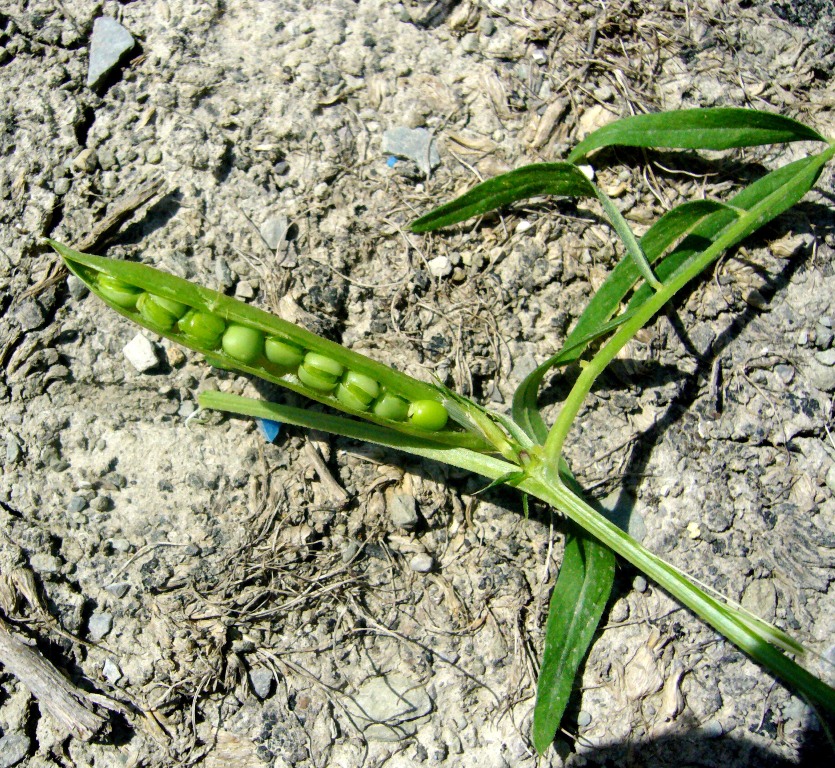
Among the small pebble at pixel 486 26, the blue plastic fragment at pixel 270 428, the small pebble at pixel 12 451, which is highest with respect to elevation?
the small pebble at pixel 486 26

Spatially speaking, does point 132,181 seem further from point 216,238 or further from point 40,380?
point 40,380

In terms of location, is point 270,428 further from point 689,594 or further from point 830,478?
point 830,478

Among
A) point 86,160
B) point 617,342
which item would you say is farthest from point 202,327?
point 617,342

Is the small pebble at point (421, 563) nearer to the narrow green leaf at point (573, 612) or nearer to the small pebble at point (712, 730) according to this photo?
the narrow green leaf at point (573, 612)

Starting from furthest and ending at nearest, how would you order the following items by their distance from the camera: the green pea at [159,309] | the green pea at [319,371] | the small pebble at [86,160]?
1. the small pebble at [86,160]
2. the green pea at [319,371]
3. the green pea at [159,309]

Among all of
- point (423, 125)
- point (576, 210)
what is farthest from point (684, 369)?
point (423, 125)

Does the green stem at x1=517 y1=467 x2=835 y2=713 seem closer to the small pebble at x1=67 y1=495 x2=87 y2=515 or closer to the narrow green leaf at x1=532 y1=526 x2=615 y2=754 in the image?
the narrow green leaf at x1=532 y1=526 x2=615 y2=754

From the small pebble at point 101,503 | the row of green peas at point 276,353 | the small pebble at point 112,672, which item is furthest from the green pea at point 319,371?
the small pebble at point 112,672

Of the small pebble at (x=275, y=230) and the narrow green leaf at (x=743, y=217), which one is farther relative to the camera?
the small pebble at (x=275, y=230)
